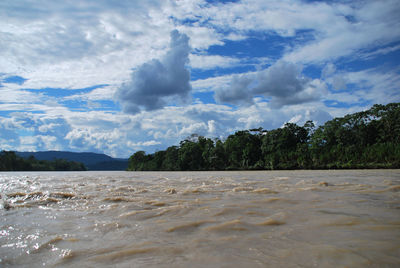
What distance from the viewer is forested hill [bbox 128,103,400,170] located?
3828 centimetres

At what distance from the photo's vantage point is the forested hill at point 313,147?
1507 inches

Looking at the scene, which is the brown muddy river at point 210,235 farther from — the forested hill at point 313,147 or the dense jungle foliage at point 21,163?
the dense jungle foliage at point 21,163

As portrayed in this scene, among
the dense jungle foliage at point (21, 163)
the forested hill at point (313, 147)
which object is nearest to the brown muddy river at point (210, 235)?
the forested hill at point (313, 147)

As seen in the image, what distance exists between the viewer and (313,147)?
1841 inches

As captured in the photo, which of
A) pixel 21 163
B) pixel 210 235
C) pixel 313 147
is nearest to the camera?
pixel 210 235

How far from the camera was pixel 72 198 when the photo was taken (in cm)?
744

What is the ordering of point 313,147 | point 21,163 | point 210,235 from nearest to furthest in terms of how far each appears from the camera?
point 210,235, point 313,147, point 21,163

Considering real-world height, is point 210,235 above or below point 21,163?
below

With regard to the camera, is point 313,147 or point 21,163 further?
point 21,163

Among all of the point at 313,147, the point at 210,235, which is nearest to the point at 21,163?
the point at 313,147

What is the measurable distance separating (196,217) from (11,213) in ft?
13.1

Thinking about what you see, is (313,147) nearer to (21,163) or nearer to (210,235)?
(210,235)

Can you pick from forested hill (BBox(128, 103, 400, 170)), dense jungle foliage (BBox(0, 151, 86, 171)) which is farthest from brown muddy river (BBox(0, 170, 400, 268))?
dense jungle foliage (BBox(0, 151, 86, 171))

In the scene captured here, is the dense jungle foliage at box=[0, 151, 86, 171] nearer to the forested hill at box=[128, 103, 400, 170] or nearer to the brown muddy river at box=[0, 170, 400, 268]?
the forested hill at box=[128, 103, 400, 170]
